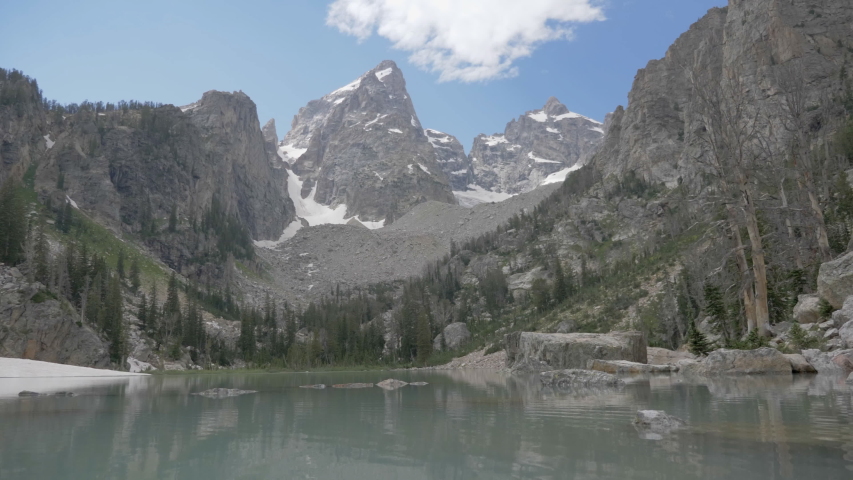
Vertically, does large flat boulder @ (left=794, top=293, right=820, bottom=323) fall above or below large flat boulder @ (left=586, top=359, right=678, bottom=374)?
above

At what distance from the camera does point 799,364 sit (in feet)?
64.0

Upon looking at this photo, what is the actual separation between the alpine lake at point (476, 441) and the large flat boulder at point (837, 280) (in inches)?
293

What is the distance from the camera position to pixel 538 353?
4569 cm

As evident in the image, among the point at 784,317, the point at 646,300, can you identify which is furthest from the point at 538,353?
the point at 646,300

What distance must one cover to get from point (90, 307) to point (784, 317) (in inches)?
3677

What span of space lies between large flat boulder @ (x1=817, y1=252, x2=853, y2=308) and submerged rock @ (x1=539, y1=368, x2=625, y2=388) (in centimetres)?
970

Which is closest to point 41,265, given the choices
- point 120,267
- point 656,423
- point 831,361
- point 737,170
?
point 120,267

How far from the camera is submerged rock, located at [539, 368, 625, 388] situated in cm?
2250

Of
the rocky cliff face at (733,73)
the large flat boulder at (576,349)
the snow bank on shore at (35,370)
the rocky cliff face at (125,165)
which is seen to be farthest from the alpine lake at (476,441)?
the rocky cliff face at (125,165)

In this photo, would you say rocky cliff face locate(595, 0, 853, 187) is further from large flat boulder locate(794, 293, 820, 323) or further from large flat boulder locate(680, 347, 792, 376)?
large flat boulder locate(680, 347, 792, 376)

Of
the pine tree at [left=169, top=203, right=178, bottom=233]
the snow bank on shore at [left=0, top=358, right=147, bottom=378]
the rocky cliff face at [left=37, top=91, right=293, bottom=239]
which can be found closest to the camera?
the snow bank on shore at [left=0, top=358, right=147, bottom=378]

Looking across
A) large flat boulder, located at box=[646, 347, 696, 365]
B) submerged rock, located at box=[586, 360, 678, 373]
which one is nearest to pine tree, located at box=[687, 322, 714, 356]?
submerged rock, located at box=[586, 360, 678, 373]

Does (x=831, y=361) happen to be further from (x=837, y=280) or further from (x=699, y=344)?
(x=699, y=344)

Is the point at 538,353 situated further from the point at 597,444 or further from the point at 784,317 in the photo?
the point at 597,444
